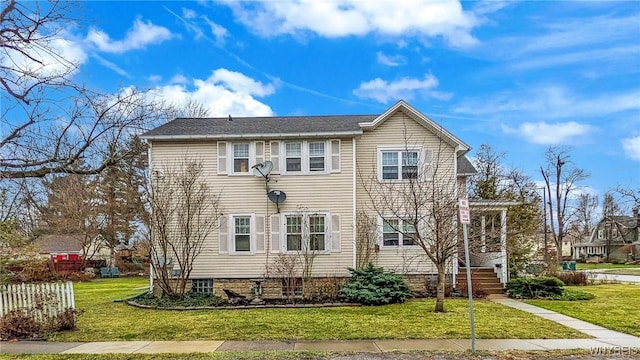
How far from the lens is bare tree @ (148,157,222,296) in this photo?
48.3 ft

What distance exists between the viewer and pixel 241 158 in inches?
635

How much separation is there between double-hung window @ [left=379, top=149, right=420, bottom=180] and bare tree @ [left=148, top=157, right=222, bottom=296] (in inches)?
244

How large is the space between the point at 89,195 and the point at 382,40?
78.3 feet

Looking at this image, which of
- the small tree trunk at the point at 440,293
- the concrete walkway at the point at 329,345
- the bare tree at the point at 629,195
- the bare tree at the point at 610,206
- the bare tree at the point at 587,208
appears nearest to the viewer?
the concrete walkway at the point at 329,345

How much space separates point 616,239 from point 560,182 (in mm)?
20325

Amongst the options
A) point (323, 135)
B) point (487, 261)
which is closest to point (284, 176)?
point (323, 135)

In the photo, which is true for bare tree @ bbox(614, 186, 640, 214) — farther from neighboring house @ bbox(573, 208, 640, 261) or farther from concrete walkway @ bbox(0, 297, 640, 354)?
concrete walkway @ bbox(0, 297, 640, 354)

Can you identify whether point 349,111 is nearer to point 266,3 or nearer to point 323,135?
point 323,135

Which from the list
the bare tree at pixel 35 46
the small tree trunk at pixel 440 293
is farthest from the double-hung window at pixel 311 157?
the bare tree at pixel 35 46

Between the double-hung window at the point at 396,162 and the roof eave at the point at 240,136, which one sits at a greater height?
the roof eave at the point at 240,136

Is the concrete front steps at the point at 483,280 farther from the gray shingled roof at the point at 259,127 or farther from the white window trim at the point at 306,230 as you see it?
the gray shingled roof at the point at 259,127

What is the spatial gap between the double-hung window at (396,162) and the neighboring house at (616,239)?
47393mm

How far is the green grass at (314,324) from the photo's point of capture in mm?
9156

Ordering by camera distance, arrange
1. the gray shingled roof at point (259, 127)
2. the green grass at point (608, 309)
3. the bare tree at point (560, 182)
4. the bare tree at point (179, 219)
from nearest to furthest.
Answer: the green grass at point (608, 309), the bare tree at point (179, 219), the gray shingled roof at point (259, 127), the bare tree at point (560, 182)
